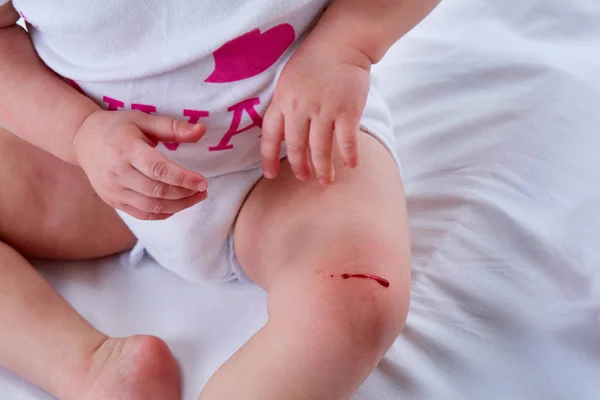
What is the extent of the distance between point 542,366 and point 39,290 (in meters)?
0.42

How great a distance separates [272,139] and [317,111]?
41 mm

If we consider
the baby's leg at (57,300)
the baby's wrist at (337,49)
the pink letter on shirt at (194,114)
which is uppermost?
the baby's wrist at (337,49)

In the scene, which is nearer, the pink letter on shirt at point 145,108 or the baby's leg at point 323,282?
the baby's leg at point 323,282

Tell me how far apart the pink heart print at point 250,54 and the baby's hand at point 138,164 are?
0.23 ft

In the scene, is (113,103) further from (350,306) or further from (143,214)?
(350,306)

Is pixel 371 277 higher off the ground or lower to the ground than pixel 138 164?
lower

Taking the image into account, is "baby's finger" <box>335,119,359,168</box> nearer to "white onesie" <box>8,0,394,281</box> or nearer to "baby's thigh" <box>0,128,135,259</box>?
"white onesie" <box>8,0,394,281</box>

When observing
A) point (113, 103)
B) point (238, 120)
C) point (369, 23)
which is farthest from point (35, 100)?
point (369, 23)

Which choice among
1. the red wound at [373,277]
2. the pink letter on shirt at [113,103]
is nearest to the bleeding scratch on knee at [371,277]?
the red wound at [373,277]

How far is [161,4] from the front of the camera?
574 millimetres

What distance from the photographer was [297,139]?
0.54m

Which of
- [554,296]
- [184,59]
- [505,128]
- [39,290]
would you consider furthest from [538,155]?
[39,290]

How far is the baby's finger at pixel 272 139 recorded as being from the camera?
554 millimetres

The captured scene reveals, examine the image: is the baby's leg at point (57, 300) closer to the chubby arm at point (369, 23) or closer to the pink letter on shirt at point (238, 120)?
the pink letter on shirt at point (238, 120)
